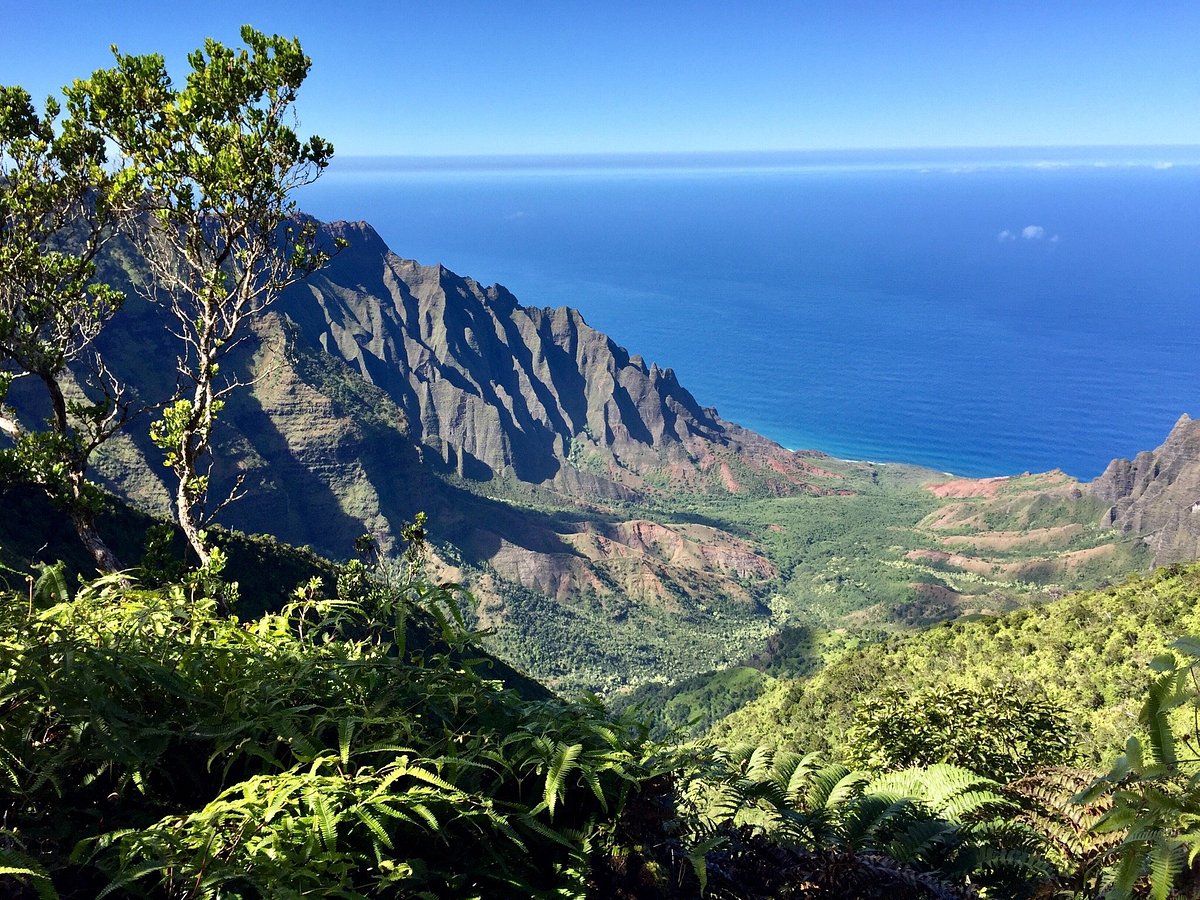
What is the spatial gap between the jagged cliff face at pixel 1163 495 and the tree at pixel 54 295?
397 feet

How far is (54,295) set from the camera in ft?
32.9

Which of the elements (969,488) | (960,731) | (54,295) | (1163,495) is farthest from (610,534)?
(54,295)

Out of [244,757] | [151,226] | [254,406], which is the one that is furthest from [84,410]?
[254,406]

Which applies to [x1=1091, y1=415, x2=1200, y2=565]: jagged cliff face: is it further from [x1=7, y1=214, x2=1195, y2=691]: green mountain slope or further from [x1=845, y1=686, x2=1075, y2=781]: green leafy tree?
[x1=845, y1=686, x2=1075, y2=781]: green leafy tree

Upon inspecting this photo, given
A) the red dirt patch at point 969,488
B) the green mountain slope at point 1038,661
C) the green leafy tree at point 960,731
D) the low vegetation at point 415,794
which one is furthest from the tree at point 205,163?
the red dirt patch at point 969,488

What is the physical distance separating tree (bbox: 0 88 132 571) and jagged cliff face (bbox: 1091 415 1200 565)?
120977mm

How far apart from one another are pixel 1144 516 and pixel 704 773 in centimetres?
13721

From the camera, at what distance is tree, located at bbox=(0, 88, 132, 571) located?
871 cm

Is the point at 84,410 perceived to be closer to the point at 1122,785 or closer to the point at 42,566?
the point at 42,566

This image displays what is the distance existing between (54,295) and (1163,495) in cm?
13837

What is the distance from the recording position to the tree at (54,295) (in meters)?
8.71

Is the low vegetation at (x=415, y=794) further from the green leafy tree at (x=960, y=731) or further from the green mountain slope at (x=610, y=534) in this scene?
the green mountain slope at (x=610, y=534)

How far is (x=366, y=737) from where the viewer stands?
2.93 metres

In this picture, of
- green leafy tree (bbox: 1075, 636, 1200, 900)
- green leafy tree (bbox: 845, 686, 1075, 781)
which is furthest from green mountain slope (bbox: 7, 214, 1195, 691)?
green leafy tree (bbox: 1075, 636, 1200, 900)
